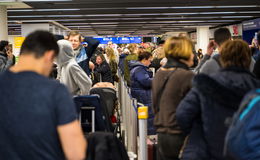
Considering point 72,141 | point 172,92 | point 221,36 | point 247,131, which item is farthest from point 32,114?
point 221,36

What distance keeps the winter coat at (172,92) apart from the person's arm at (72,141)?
122cm

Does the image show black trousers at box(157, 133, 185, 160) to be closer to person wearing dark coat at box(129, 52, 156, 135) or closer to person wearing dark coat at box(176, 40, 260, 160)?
person wearing dark coat at box(176, 40, 260, 160)

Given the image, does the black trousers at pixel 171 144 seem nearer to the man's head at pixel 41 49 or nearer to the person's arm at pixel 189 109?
the person's arm at pixel 189 109

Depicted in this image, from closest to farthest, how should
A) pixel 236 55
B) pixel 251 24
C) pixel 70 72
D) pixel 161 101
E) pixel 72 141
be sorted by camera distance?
pixel 72 141 < pixel 236 55 < pixel 161 101 < pixel 70 72 < pixel 251 24

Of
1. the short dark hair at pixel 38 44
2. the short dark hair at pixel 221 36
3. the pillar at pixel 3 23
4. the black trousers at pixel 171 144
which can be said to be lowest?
the black trousers at pixel 171 144

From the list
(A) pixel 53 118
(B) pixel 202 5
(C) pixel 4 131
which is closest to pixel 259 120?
(A) pixel 53 118

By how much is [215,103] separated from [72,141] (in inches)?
43.6

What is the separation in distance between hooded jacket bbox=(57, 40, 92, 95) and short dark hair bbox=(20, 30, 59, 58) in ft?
7.05

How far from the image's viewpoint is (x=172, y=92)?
3232mm

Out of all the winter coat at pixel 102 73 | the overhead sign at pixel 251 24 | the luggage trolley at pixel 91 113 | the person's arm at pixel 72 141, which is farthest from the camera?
the overhead sign at pixel 251 24

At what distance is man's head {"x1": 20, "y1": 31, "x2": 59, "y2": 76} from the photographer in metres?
2.18

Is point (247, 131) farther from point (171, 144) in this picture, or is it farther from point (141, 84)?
point (141, 84)

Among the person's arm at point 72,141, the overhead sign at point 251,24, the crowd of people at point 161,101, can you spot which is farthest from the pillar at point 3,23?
the overhead sign at point 251,24

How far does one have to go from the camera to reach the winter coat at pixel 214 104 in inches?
105
